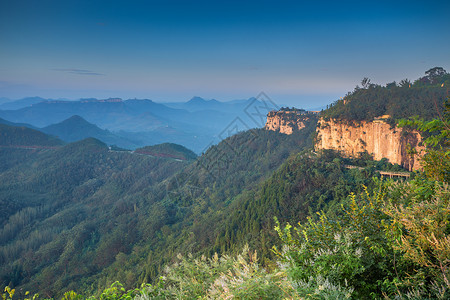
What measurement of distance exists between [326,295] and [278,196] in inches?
1361

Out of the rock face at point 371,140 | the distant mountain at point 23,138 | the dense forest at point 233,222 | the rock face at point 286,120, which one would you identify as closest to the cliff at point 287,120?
the rock face at point 286,120

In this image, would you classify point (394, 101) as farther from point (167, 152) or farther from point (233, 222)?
point (167, 152)

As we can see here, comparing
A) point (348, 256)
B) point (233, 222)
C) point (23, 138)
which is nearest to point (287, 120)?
point (233, 222)

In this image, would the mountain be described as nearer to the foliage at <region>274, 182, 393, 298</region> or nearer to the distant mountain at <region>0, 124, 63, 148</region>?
the distant mountain at <region>0, 124, 63, 148</region>

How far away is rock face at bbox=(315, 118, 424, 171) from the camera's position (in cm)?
3297

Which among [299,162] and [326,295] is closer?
[326,295]

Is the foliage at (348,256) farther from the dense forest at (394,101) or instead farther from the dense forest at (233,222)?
the dense forest at (394,101)

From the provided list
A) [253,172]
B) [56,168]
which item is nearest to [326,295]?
[253,172]

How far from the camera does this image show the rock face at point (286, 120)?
78.9 metres

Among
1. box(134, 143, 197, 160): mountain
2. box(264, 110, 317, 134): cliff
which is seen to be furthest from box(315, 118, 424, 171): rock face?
box(134, 143, 197, 160): mountain

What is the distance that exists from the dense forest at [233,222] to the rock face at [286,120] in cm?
311

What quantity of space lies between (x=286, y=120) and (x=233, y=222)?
172 feet

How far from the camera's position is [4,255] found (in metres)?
53.6

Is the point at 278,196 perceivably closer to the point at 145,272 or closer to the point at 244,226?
the point at 244,226
